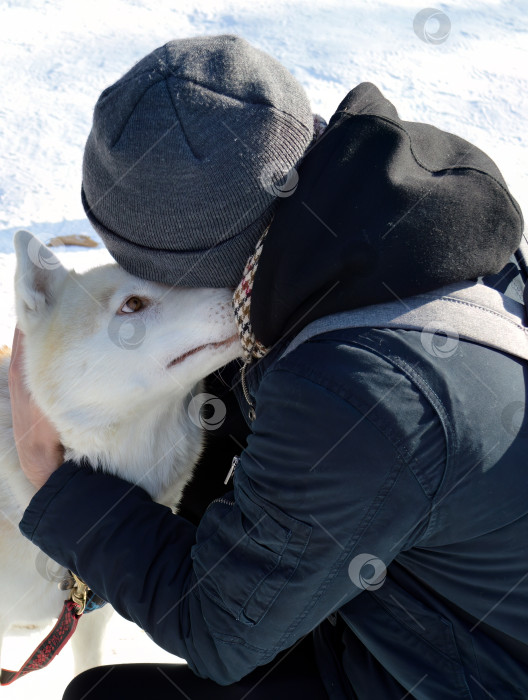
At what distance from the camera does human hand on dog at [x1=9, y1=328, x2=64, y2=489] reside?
1.83m

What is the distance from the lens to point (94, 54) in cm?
497

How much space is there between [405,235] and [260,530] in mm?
570

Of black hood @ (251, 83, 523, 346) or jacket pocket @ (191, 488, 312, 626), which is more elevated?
black hood @ (251, 83, 523, 346)

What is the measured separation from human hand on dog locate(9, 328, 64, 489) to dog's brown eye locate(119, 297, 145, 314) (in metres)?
0.37

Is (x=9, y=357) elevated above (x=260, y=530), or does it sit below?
below

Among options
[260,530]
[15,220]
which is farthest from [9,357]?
[15,220]

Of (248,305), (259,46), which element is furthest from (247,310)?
(259,46)

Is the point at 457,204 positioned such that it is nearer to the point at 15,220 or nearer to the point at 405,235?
the point at 405,235

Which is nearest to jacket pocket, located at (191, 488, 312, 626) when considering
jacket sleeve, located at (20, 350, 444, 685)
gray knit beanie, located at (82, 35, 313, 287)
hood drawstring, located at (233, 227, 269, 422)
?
jacket sleeve, located at (20, 350, 444, 685)

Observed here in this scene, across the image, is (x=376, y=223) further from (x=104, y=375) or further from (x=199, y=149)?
(x=104, y=375)

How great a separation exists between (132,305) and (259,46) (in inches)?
148

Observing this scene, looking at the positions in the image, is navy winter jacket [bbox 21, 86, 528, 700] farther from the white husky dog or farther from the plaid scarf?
the white husky dog

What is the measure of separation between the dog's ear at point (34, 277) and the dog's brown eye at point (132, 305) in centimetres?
28

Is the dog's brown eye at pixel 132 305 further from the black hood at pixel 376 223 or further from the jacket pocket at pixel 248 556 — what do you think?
the jacket pocket at pixel 248 556
